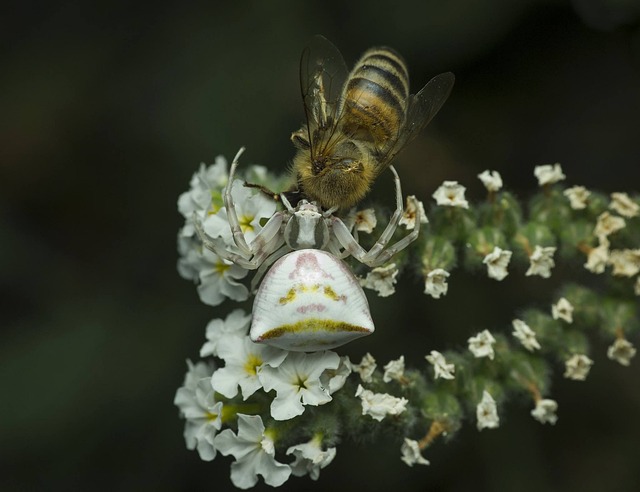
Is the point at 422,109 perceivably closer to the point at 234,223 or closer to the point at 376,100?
the point at 376,100

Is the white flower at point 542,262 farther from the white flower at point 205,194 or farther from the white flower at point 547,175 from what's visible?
the white flower at point 205,194

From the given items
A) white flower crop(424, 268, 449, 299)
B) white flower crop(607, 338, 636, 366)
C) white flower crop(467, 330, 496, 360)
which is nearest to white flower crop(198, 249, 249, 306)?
white flower crop(424, 268, 449, 299)

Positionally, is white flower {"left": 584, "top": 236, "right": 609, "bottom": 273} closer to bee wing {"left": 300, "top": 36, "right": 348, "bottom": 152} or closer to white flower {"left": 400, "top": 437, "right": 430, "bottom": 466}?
white flower {"left": 400, "top": 437, "right": 430, "bottom": 466}

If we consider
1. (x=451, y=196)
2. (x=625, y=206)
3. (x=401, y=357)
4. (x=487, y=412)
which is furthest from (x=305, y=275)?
(x=625, y=206)

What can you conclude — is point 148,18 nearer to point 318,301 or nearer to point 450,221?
point 450,221

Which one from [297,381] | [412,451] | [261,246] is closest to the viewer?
[297,381]
